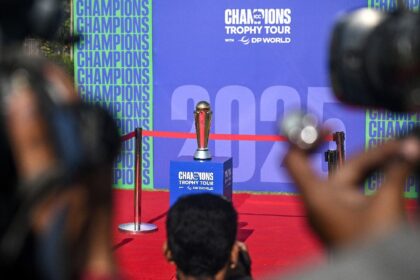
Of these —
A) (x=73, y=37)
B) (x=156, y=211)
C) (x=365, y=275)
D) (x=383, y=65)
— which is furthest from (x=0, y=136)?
(x=156, y=211)

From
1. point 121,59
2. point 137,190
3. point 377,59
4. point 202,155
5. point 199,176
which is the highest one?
point 121,59

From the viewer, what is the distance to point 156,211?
9.25 metres

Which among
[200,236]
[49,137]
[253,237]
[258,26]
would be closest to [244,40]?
[258,26]

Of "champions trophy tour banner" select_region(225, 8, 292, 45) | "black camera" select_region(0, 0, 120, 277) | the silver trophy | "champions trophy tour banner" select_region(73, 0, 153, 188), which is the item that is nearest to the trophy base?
the silver trophy

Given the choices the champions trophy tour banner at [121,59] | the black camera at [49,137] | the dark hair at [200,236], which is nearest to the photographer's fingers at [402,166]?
the black camera at [49,137]

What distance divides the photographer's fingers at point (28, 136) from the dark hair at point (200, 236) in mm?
1372

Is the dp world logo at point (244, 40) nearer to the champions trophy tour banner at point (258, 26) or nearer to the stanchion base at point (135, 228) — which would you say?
the champions trophy tour banner at point (258, 26)

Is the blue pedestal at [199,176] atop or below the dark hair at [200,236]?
below

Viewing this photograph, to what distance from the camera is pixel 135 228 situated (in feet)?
26.4

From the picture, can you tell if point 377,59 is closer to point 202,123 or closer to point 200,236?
point 200,236

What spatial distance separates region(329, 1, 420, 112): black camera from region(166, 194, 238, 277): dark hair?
1.03 meters

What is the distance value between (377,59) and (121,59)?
886 cm

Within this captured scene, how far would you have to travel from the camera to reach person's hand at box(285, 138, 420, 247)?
1.33m

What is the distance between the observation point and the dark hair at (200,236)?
249cm
